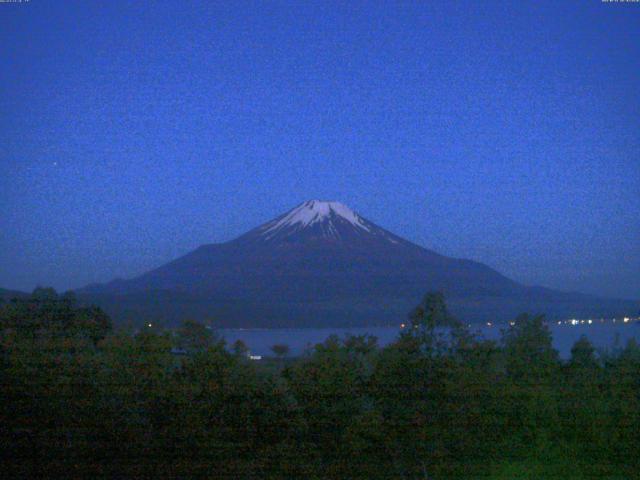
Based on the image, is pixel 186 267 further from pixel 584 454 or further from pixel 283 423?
pixel 584 454

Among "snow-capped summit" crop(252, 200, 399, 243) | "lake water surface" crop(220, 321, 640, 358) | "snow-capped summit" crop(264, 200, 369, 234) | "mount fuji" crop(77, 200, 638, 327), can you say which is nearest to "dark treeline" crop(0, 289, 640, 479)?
"lake water surface" crop(220, 321, 640, 358)

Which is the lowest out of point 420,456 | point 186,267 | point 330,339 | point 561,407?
point 420,456

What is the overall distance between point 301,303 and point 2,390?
431 centimetres

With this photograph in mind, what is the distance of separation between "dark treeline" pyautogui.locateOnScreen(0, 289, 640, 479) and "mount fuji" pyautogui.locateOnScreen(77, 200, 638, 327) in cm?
51

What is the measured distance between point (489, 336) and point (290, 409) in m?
1.28

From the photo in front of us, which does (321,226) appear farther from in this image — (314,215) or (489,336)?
(489,336)

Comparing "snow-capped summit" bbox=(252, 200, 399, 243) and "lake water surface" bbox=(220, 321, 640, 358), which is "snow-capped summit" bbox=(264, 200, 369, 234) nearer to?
"snow-capped summit" bbox=(252, 200, 399, 243)

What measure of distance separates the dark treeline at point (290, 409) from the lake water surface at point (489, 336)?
13 cm

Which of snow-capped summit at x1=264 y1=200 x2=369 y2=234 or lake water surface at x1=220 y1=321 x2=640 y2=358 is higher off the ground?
snow-capped summit at x1=264 y1=200 x2=369 y2=234

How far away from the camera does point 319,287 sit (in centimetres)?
777

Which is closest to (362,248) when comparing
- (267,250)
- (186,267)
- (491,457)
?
(267,250)

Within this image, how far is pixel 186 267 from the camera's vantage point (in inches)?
336

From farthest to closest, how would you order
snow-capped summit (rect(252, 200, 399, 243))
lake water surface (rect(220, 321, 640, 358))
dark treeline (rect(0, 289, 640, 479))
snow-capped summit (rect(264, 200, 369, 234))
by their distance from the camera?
snow-capped summit (rect(264, 200, 369, 234)), snow-capped summit (rect(252, 200, 399, 243)), lake water surface (rect(220, 321, 640, 358)), dark treeline (rect(0, 289, 640, 479))

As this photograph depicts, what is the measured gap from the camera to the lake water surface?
3535 mm
